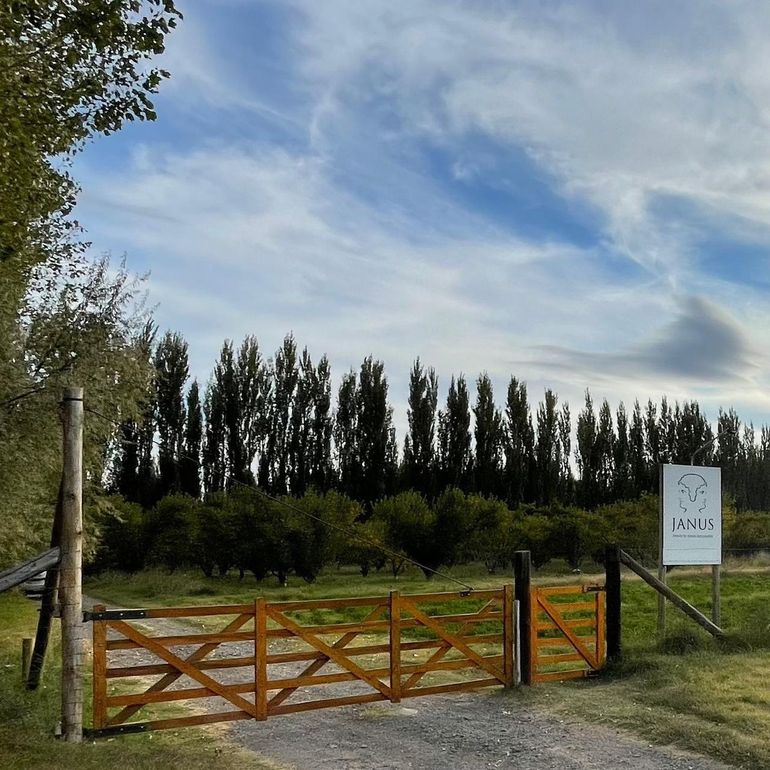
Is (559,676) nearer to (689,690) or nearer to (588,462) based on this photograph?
(689,690)

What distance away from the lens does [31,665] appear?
10016 millimetres

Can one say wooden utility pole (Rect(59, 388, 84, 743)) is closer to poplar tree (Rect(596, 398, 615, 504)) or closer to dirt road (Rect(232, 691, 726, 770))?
dirt road (Rect(232, 691, 726, 770))

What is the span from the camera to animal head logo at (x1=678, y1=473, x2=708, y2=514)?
13766 mm

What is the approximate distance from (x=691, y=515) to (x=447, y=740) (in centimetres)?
727

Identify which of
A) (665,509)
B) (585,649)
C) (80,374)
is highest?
(80,374)

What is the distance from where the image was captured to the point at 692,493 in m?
13.9

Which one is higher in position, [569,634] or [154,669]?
[154,669]

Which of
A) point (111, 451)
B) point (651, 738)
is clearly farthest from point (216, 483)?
point (651, 738)

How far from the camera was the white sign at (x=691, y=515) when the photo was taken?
44.2 feet

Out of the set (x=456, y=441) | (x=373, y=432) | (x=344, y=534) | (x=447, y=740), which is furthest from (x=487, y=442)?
(x=447, y=740)

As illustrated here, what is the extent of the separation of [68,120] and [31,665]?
21.4 feet

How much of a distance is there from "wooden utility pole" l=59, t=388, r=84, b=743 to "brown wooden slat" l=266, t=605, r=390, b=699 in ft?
6.10

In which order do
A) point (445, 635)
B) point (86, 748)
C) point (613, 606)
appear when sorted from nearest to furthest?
point (86, 748)
point (445, 635)
point (613, 606)

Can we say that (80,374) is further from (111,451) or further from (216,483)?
(216,483)
